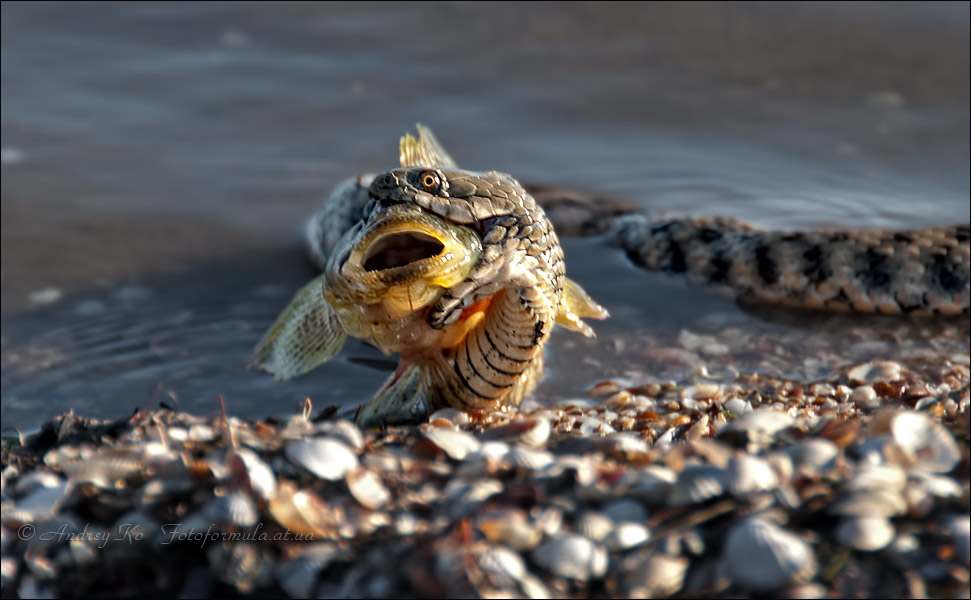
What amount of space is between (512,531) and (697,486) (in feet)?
1.01

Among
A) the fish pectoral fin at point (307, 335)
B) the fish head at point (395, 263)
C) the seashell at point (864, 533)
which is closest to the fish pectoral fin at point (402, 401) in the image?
the fish pectoral fin at point (307, 335)

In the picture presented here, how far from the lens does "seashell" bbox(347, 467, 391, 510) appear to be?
1.71 m

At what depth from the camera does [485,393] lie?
2852 millimetres

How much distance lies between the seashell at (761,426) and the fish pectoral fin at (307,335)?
4.09 ft

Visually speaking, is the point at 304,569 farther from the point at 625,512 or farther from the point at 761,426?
the point at 761,426

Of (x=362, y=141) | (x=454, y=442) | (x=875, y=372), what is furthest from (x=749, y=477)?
(x=362, y=141)

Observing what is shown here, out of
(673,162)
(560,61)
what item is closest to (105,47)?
(560,61)

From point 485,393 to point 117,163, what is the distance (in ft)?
10.3

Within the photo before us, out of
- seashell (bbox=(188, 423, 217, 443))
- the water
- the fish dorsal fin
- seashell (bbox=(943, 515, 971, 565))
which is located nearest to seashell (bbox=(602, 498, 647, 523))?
seashell (bbox=(943, 515, 971, 565))

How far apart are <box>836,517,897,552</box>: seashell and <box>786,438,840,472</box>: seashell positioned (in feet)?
0.39

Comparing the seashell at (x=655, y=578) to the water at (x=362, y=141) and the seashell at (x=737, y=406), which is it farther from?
the water at (x=362, y=141)

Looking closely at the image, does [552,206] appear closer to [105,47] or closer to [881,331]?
[881,331]

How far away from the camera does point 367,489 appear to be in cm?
173

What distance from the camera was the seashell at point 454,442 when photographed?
6.08 feet
